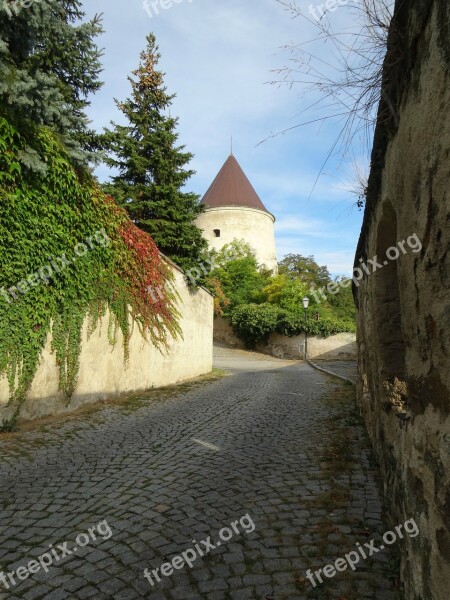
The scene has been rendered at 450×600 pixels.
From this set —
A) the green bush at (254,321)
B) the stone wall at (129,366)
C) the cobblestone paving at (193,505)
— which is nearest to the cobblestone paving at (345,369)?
the stone wall at (129,366)

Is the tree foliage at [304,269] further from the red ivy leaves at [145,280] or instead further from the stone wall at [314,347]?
the red ivy leaves at [145,280]

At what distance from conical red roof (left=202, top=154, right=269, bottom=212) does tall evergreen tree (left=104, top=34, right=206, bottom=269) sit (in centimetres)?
2306

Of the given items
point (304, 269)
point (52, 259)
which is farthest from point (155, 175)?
point (304, 269)

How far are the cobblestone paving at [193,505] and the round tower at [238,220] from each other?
3342cm

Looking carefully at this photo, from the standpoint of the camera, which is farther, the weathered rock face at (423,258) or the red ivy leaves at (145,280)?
the red ivy leaves at (145,280)

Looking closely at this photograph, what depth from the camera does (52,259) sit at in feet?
20.7

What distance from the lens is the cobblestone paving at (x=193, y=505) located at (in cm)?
227

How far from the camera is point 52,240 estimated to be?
20.7ft

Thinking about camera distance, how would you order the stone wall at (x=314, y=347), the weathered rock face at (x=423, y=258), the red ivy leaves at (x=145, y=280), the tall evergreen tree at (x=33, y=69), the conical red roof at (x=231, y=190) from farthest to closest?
the conical red roof at (x=231, y=190) → the stone wall at (x=314, y=347) → the red ivy leaves at (x=145, y=280) → the tall evergreen tree at (x=33, y=69) → the weathered rock face at (x=423, y=258)

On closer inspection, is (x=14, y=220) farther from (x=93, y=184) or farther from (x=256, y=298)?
(x=256, y=298)

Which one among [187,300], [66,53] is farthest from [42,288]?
[187,300]

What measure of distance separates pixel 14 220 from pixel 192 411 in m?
4.40

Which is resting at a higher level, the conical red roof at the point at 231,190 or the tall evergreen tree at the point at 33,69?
the conical red roof at the point at 231,190

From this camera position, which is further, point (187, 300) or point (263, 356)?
point (263, 356)
